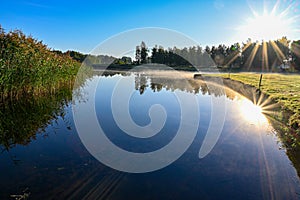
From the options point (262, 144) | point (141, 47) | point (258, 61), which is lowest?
point (262, 144)

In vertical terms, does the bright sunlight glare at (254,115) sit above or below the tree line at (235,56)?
below

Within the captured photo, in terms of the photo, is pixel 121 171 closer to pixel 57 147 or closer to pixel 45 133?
pixel 57 147

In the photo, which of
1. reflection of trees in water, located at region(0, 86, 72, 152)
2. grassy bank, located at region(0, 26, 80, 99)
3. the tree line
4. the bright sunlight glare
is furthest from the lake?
the tree line

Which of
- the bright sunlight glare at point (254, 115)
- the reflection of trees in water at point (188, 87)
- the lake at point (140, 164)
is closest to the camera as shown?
the lake at point (140, 164)

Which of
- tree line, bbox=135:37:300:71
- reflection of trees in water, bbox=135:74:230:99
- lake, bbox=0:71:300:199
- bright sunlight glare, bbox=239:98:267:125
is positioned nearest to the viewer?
lake, bbox=0:71:300:199

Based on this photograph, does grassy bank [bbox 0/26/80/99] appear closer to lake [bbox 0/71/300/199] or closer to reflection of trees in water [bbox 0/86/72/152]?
reflection of trees in water [bbox 0/86/72/152]

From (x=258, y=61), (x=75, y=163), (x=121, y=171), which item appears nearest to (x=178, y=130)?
(x=121, y=171)

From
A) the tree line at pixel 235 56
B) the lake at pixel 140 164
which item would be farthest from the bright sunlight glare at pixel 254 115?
the tree line at pixel 235 56

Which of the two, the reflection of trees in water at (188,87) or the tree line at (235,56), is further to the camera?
the tree line at (235,56)

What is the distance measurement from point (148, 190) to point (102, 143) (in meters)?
2.38

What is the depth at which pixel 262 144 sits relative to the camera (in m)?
5.79

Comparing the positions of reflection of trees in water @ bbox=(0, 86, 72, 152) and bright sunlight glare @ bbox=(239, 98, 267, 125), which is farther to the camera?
bright sunlight glare @ bbox=(239, 98, 267, 125)

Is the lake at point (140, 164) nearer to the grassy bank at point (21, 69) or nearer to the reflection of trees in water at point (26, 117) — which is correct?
the reflection of trees in water at point (26, 117)

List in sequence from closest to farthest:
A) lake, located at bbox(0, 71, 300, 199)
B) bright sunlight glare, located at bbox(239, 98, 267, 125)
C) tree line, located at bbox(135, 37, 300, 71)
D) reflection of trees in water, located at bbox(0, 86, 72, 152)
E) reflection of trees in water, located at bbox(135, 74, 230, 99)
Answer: lake, located at bbox(0, 71, 300, 199) < reflection of trees in water, located at bbox(0, 86, 72, 152) < bright sunlight glare, located at bbox(239, 98, 267, 125) < reflection of trees in water, located at bbox(135, 74, 230, 99) < tree line, located at bbox(135, 37, 300, 71)
